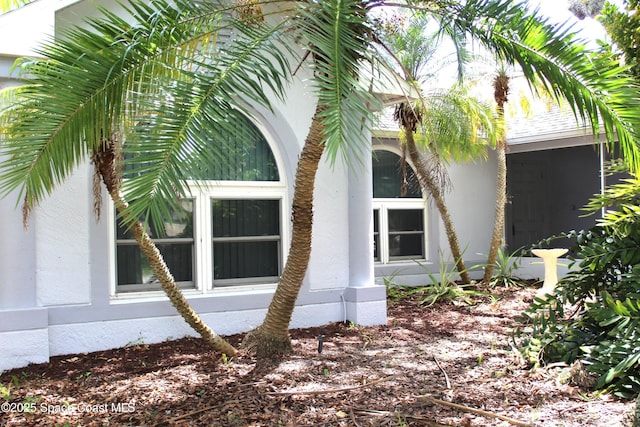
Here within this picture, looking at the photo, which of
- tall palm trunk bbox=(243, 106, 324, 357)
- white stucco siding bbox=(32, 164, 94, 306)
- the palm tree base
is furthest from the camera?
white stucco siding bbox=(32, 164, 94, 306)

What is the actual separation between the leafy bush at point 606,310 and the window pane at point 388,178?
19.3ft

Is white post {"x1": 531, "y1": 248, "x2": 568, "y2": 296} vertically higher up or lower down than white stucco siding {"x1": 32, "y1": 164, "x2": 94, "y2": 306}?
lower down

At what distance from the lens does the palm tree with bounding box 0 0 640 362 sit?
12.1 ft

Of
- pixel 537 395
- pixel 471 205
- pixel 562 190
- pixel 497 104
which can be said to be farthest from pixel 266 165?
pixel 562 190

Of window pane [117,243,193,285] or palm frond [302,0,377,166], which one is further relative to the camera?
window pane [117,243,193,285]

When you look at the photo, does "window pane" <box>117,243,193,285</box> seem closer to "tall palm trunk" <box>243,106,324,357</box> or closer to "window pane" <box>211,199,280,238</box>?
"window pane" <box>211,199,280,238</box>

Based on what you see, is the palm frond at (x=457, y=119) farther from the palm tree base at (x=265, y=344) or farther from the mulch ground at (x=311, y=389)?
the palm tree base at (x=265, y=344)

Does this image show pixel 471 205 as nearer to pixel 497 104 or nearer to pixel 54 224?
pixel 497 104

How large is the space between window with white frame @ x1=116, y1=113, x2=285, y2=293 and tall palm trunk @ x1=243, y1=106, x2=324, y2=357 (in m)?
1.49

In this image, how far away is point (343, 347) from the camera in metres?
6.95

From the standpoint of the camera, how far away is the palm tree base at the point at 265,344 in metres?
6.25

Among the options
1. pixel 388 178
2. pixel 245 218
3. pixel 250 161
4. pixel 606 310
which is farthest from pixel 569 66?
pixel 388 178

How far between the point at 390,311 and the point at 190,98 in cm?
636

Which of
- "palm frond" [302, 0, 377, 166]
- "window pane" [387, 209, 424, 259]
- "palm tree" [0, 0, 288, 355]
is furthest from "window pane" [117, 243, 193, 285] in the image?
"window pane" [387, 209, 424, 259]
